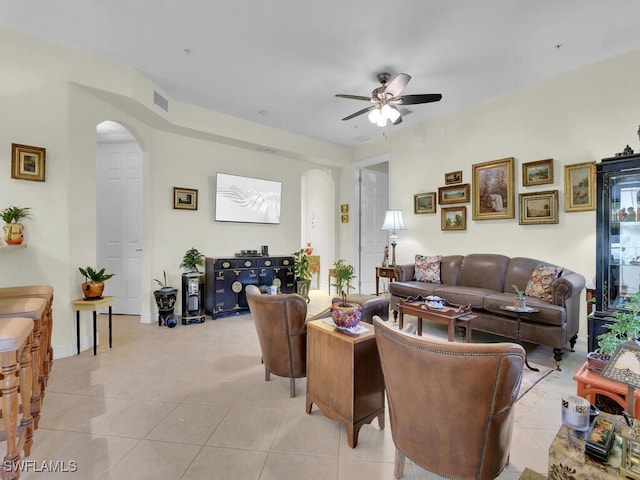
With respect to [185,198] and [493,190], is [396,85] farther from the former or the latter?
[185,198]

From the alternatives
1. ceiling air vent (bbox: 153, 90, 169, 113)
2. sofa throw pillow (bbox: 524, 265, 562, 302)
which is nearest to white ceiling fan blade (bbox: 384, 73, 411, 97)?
sofa throw pillow (bbox: 524, 265, 562, 302)

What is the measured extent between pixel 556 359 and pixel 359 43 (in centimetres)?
360

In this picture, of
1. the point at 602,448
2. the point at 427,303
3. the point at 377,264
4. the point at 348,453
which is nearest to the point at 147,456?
the point at 348,453

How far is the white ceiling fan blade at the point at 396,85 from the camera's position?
297 cm

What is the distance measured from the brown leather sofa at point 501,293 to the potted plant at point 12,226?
4.00m

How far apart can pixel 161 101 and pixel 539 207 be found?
16.4ft

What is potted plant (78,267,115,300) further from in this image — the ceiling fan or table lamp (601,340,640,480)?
table lamp (601,340,640,480)

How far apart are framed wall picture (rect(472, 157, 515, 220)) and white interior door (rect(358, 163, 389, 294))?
2.57m

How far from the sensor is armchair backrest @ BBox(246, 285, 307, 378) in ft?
7.47

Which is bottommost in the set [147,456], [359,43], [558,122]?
[147,456]

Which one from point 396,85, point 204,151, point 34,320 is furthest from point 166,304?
point 396,85

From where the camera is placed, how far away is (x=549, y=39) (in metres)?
2.94

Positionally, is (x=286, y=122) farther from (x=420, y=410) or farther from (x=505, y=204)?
(x=420, y=410)

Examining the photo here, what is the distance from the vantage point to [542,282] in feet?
11.1
